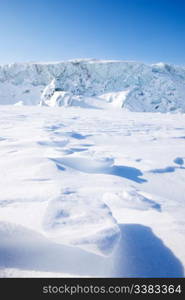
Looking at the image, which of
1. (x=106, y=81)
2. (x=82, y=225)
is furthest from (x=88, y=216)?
(x=106, y=81)

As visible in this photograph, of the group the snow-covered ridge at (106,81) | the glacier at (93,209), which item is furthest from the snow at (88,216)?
the snow-covered ridge at (106,81)

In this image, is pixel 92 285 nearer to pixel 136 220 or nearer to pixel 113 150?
pixel 136 220

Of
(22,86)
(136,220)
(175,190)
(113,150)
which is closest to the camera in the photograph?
(136,220)

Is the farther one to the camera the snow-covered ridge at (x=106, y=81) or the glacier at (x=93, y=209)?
the snow-covered ridge at (x=106, y=81)

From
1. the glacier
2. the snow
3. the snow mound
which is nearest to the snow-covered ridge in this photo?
the glacier

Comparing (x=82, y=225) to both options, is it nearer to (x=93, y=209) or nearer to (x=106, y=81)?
(x=93, y=209)

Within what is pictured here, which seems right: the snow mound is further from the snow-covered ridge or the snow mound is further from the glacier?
the snow-covered ridge

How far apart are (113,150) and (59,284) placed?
1.97 metres

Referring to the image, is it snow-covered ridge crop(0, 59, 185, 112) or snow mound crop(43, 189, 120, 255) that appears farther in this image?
snow-covered ridge crop(0, 59, 185, 112)

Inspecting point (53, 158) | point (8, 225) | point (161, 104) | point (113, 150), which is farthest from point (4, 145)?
point (161, 104)

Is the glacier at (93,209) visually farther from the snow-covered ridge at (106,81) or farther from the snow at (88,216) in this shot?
the snow-covered ridge at (106,81)

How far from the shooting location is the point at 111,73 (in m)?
50.1

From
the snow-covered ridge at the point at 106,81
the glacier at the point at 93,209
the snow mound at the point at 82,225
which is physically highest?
the snow-covered ridge at the point at 106,81

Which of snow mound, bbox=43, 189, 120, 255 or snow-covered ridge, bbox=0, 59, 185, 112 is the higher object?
snow-covered ridge, bbox=0, 59, 185, 112
